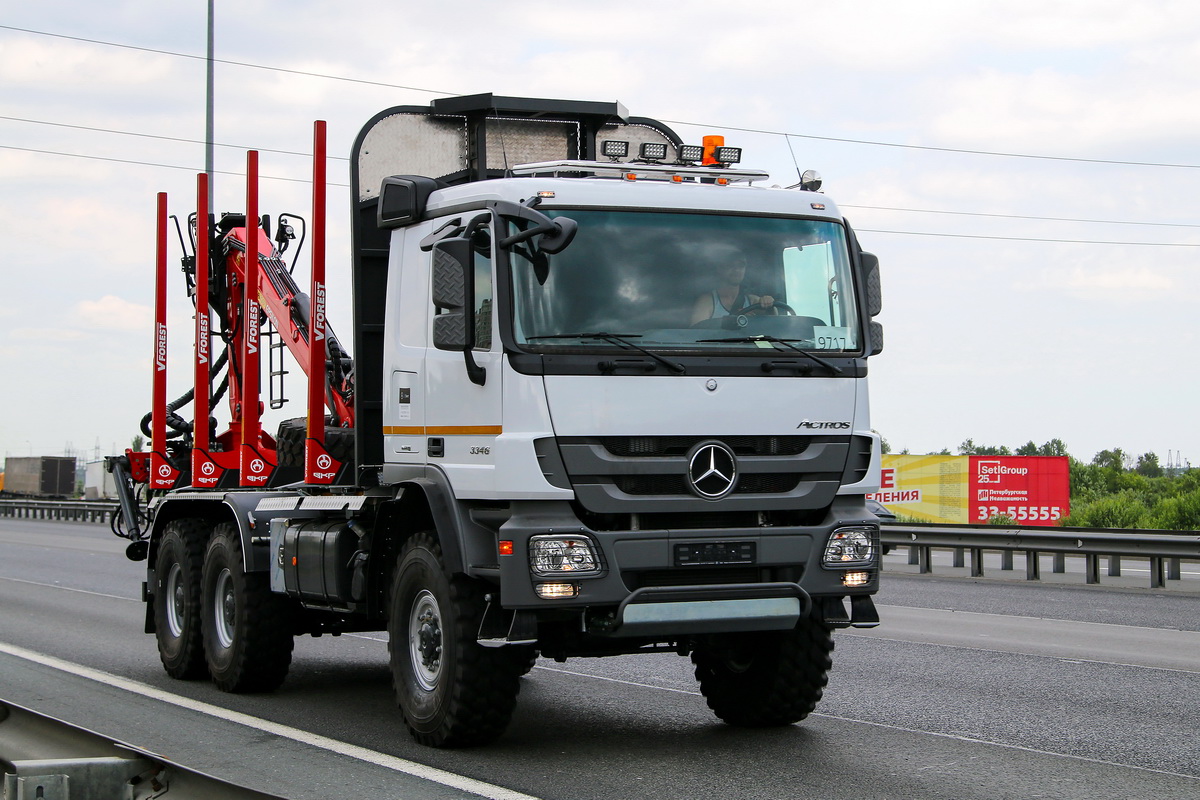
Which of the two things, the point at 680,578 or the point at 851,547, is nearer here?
the point at 680,578

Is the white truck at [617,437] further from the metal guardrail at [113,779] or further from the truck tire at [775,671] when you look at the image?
the metal guardrail at [113,779]

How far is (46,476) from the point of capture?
231 feet

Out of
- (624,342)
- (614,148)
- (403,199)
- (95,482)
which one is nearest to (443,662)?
(624,342)

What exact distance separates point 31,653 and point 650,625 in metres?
7.60

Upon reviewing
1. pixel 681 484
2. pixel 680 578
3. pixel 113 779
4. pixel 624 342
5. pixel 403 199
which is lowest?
pixel 113 779

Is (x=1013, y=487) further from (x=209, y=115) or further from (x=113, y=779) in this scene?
(x=113, y=779)

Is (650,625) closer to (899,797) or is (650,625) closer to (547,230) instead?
(899,797)

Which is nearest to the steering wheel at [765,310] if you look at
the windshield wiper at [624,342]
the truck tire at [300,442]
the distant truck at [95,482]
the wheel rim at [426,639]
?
the windshield wiper at [624,342]

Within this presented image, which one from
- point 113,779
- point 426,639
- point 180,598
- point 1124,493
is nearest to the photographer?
point 113,779

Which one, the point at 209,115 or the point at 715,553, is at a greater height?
the point at 209,115

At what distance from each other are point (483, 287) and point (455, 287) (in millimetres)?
150

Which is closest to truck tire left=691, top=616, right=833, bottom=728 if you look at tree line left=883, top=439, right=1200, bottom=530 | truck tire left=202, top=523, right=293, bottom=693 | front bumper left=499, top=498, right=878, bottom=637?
front bumper left=499, top=498, right=878, bottom=637

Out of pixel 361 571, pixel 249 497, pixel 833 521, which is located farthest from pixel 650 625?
pixel 249 497

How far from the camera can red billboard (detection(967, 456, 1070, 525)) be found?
32.7 m
